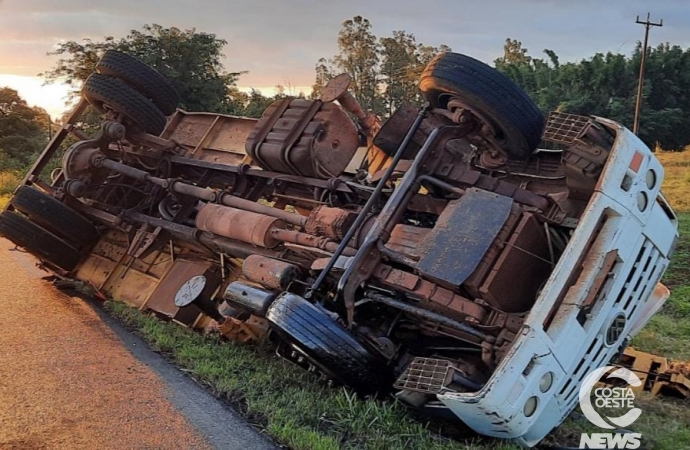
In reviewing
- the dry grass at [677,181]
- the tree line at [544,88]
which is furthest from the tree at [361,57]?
the dry grass at [677,181]

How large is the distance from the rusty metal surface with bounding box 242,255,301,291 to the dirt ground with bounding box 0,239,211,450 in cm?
92

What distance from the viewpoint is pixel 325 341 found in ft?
11.7

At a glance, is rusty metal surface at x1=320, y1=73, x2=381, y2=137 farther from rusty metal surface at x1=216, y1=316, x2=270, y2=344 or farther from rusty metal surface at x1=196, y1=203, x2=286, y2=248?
rusty metal surface at x1=216, y1=316, x2=270, y2=344

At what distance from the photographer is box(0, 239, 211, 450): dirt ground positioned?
3488mm

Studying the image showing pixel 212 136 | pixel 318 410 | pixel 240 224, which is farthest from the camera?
pixel 212 136

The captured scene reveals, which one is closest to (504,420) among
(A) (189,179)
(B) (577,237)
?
(B) (577,237)

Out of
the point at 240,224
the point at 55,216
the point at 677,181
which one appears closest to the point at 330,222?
the point at 240,224

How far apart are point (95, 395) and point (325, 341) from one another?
1563mm

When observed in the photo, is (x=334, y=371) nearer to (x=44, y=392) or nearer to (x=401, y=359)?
(x=401, y=359)

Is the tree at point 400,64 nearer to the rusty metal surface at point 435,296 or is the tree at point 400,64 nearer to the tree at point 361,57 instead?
the tree at point 361,57

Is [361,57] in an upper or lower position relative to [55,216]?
upper

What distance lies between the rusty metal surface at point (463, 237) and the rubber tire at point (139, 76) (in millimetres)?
4187

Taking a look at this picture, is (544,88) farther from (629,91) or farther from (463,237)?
(463,237)

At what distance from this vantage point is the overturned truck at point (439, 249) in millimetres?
3244
